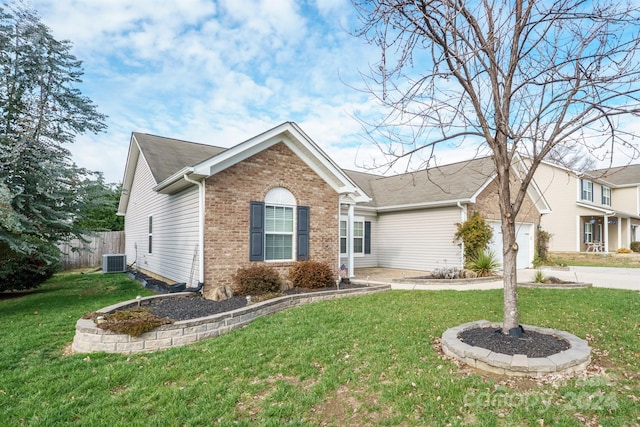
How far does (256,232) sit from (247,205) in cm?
73

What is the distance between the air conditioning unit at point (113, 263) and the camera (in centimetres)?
1512

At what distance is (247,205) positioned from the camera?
912 centimetres

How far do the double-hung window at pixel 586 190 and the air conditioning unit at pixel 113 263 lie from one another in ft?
91.1

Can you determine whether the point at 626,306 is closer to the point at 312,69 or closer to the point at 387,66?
the point at 387,66

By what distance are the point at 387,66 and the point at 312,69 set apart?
290 centimetres

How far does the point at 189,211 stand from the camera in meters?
9.41

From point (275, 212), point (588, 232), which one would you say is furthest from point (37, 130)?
point (588, 232)

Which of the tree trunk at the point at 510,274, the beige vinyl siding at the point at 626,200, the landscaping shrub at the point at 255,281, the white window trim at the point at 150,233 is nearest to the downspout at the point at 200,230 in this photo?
the landscaping shrub at the point at 255,281

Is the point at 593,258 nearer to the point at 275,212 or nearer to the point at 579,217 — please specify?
the point at 579,217

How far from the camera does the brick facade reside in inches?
338

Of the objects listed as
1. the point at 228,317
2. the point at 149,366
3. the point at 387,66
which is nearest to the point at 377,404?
the point at 149,366

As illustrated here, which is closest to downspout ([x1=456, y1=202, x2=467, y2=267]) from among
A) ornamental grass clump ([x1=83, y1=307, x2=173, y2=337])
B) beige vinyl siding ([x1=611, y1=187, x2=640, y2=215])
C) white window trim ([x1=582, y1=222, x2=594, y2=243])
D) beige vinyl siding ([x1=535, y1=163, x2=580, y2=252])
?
ornamental grass clump ([x1=83, y1=307, x2=173, y2=337])

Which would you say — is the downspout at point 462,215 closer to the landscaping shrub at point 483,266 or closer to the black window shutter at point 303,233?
the landscaping shrub at point 483,266

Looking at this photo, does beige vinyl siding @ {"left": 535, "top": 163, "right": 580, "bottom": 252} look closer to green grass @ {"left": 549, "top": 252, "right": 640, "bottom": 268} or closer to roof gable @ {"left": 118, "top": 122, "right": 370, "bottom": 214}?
green grass @ {"left": 549, "top": 252, "right": 640, "bottom": 268}
